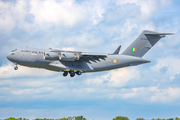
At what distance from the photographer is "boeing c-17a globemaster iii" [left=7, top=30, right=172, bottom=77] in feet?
90.8

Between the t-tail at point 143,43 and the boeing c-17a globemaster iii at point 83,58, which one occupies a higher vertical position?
the t-tail at point 143,43

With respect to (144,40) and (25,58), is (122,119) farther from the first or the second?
(25,58)

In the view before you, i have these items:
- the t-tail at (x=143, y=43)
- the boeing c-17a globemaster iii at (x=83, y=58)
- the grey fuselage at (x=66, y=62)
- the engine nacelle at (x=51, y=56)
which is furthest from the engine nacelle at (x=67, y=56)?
the t-tail at (x=143, y=43)

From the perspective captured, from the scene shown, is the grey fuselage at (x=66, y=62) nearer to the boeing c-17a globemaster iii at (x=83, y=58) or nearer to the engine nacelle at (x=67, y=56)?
the boeing c-17a globemaster iii at (x=83, y=58)

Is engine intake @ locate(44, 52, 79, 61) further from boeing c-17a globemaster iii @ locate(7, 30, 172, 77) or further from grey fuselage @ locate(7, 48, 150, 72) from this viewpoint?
grey fuselage @ locate(7, 48, 150, 72)

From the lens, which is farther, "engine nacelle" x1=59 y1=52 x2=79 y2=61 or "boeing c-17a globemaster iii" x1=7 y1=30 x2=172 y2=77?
"engine nacelle" x1=59 y1=52 x2=79 y2=61

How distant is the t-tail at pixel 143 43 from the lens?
3244 centimetres

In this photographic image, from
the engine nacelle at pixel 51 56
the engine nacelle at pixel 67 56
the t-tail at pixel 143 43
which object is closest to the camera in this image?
the engine nacelle at pixel 51 56

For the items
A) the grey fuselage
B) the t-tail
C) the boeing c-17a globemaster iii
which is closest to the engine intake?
the boeing c-17a globemaster iii

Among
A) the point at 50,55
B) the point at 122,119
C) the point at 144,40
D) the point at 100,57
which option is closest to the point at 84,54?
the point at 100,57

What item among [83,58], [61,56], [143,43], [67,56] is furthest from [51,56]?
[143,43]

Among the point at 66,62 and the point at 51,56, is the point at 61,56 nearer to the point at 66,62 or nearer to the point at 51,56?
the point at 51,56

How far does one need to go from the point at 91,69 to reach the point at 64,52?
3.97 m

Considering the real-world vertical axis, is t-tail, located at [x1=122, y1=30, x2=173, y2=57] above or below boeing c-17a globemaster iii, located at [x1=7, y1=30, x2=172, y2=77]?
above
